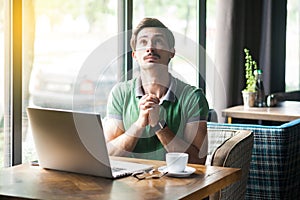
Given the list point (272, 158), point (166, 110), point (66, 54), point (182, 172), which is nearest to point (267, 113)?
point (272, 158)

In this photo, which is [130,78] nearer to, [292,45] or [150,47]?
[150,47]

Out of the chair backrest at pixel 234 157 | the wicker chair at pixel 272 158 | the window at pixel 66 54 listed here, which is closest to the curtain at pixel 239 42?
the window at pixel 66 54

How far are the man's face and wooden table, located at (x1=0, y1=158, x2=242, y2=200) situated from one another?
23.4 inches

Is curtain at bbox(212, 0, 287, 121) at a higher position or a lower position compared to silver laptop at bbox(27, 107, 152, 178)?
higher

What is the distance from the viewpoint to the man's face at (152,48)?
2.82 meters

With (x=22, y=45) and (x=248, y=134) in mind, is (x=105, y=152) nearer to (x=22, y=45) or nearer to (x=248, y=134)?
(x=248, y=134)

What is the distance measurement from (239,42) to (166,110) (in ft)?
8.55

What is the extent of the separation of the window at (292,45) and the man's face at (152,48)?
155 inches

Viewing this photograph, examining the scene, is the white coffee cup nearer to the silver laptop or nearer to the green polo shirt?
the silver laptop

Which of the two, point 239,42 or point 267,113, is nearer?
point 267,113

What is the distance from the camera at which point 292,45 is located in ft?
21.9

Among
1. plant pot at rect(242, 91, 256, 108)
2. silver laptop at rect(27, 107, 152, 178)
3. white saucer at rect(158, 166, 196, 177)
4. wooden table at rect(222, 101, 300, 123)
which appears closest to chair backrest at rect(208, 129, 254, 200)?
white saucer at rect(158, 166, 196, 177)

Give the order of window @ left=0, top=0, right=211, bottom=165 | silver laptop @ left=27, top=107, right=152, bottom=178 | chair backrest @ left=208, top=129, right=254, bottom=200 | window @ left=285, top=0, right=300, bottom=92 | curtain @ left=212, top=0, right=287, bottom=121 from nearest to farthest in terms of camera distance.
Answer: silver laptop @ left=27, top=107, right=152, bottom=178
chair backrest @ left=208, top=129, right=254, bottom=200
window @ left=0, top=0, right=211, bottom=165
curtain @ left=212, top=0, right=287, bottom=121
window @ left=285, top=0, right=300, bottom=92

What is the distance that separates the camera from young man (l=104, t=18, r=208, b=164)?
109 inches
